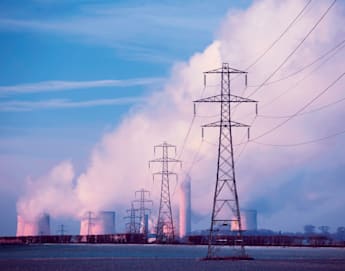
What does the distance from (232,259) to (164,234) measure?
125m

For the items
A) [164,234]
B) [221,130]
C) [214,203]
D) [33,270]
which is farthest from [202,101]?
[164,234]

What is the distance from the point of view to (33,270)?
58344 mm

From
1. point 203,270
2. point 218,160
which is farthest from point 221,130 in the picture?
point 203,270

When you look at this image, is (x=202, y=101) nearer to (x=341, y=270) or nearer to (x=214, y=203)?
(x=214, y=203)

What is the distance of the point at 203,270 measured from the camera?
55469 millimetres

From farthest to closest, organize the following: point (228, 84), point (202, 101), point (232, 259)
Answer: point (232, 259), point (228, 84), point (202, 101)

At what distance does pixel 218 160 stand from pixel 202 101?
4.51 metres

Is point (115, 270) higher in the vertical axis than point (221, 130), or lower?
lower

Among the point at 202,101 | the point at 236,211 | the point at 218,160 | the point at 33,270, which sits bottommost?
the point at 33,270

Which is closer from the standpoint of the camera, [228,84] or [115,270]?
[115,270]

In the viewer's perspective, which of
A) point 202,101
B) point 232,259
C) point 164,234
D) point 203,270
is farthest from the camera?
point 164,234

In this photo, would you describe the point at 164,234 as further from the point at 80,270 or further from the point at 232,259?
the point at 80,270

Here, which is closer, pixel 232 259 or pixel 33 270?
pixel 33 270

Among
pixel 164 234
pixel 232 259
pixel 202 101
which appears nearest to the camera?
pixel 202 101
